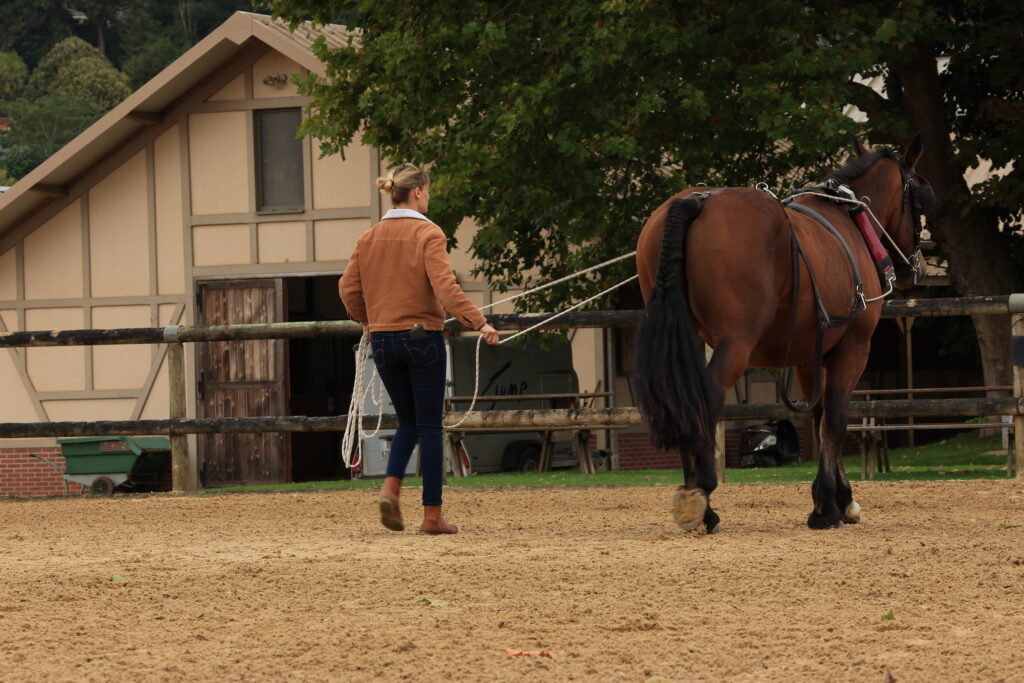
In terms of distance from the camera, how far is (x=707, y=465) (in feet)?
23.3

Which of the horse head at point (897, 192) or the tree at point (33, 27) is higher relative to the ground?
the tree at point (33, 27)

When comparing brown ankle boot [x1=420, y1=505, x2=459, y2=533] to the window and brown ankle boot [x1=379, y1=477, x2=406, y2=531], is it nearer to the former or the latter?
brown ankle boot [x1=379, y1=477, x2=406, y2=531]

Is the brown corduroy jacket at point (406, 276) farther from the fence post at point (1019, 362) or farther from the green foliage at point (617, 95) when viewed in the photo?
the green foliage at point (617, 95)

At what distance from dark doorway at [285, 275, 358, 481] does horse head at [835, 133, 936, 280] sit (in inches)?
640

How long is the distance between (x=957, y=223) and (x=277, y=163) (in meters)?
9.85

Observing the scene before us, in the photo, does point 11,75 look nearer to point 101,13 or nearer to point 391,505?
point 101,13

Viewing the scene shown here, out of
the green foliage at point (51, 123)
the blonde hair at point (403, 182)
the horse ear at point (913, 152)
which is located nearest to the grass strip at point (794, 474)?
the horse ear at point (913, 152)

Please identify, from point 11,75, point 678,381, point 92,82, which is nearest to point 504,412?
point 678,381

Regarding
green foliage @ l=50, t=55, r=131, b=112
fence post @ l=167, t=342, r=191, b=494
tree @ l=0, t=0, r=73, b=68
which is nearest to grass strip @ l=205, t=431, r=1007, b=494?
fence post @ l=167, t=342, r=191, b=494

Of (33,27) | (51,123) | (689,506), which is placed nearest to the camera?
(689,506)

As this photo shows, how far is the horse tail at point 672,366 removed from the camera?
6.96m

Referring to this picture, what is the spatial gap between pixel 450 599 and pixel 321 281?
20.8 m

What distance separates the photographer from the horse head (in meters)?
8.60

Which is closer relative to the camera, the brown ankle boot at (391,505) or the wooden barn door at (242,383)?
the brown ankle boot at (391,505)
